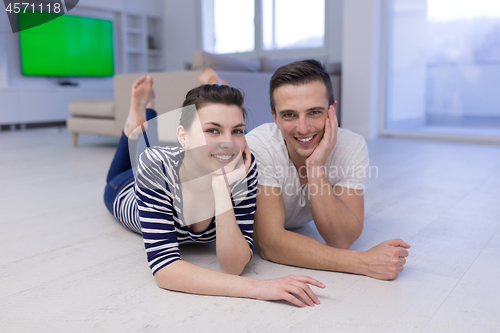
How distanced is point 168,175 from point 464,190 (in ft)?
5.94

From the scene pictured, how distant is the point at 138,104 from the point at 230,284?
1.10 metres

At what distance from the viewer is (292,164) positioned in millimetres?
1404

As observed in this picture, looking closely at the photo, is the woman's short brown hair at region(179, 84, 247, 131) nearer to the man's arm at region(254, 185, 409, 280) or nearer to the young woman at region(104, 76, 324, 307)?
the young woman at region(104, 76, 324, 307)

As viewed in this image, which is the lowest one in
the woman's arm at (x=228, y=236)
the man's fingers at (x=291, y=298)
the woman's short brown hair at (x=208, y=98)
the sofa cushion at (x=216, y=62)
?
the man's fingers at (x=291, y=298)

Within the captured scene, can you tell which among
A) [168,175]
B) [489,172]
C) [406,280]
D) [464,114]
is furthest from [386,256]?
[464,114]

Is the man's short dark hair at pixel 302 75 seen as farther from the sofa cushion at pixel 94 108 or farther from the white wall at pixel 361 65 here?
the white wall at pixel 361 65

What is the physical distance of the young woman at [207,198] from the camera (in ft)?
3.53

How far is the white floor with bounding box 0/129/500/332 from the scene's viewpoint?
0.98m

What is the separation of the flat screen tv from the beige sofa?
8.99 ft

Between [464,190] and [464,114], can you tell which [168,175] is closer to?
[464,190]

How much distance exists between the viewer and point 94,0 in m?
A: 6.73

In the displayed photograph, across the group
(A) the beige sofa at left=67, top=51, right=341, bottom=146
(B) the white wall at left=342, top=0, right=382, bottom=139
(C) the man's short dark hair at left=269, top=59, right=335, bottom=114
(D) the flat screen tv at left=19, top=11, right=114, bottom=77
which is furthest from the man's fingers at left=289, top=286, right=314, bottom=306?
(D) the flat screen tv at left=19, top=11, right=114, bottom=77

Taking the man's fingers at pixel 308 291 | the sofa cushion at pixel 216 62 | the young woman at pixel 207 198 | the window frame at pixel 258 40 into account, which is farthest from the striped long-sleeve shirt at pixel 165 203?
the window frame at pixel 258 40

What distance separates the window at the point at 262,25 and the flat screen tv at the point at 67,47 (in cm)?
169
